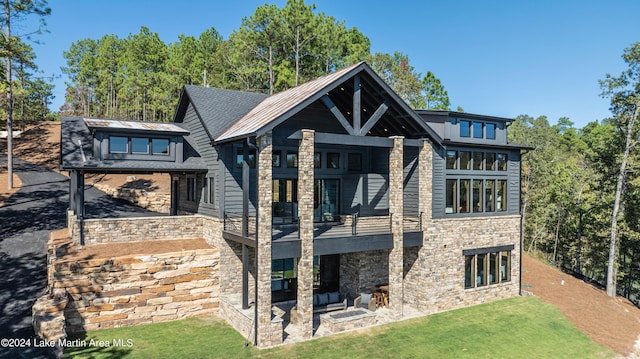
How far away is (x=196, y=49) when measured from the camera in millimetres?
46938

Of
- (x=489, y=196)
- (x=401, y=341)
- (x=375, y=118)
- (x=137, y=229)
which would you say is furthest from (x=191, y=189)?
(x=489, y=196)

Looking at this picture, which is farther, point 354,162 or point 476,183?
point 354,162

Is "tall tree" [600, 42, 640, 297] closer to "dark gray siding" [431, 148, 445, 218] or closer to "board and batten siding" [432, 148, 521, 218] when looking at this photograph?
"board and batten siding" [432, 148, 521, 218]

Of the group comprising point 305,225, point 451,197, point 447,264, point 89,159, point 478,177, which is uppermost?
point 89,159

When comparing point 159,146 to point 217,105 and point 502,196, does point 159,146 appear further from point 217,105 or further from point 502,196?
point 502,196

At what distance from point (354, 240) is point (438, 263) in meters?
4.45

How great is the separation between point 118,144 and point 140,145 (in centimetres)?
86

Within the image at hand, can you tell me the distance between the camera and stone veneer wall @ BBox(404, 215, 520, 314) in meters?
16.5

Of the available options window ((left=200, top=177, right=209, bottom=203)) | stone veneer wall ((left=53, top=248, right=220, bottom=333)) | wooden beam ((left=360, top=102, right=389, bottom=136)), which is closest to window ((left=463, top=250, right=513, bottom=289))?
wooden beam ((left=360, top=102, right=389, bottom=136))

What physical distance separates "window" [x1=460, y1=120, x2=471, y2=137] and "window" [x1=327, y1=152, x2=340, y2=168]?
234 inches

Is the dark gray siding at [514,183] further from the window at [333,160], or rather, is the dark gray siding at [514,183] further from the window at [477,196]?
the window at [333,160]

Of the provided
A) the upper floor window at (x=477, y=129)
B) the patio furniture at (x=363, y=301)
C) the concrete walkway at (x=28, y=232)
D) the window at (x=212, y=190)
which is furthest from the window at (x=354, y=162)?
the concrete walkway at (x=28, y=232)

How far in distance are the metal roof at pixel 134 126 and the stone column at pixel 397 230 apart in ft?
30.8

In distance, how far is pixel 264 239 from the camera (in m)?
12.8
